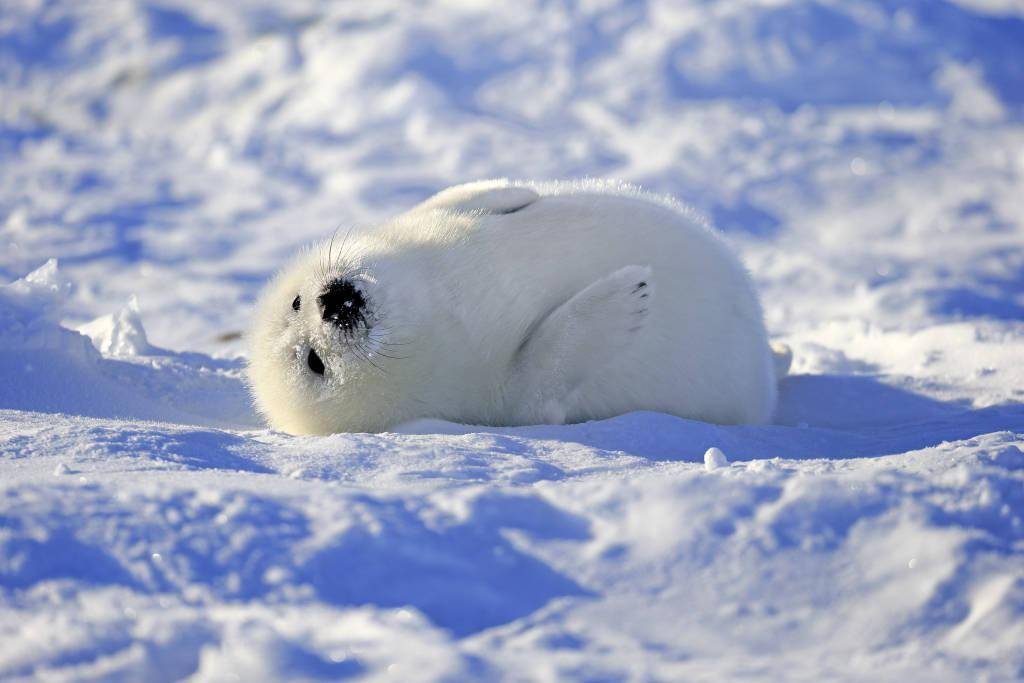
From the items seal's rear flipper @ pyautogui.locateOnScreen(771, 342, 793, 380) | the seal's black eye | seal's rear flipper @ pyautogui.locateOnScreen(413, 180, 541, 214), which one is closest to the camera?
the seal's black eye

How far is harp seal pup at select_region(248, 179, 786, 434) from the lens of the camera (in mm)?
2961

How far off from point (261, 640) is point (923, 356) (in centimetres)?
357

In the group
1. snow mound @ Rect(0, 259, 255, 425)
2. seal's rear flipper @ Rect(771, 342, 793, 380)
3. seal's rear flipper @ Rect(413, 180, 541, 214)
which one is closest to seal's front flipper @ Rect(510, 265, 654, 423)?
seal's rear flipper @ Rect(413, 180, 541, 214)

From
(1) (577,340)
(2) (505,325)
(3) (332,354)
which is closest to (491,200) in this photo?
(2) (505,325)

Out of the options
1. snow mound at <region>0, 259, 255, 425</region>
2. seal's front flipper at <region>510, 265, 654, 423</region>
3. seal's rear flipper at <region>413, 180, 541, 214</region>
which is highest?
seal's rear flipper at <region>413, 180, 541, 214</region>

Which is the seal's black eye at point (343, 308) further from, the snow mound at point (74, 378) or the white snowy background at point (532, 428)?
the snow mound at point (74, 378)

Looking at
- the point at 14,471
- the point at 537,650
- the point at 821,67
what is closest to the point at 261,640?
Answer: the point at 537,650

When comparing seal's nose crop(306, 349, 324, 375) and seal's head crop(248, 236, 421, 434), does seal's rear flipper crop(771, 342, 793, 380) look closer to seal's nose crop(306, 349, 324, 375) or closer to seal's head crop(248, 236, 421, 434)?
seal's head crop(248, 236, 421, 434)

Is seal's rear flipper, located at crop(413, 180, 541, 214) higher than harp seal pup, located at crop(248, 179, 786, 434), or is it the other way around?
seal's rear flipper, located at crop(413, 180, 541, 214)

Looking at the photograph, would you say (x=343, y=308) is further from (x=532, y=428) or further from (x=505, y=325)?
(x=532, y=428)

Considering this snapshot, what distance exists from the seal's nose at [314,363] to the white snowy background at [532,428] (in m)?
0.29

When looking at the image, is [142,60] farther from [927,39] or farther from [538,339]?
[538,339]

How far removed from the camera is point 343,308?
2891mm

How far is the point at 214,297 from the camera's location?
651 centimetres
